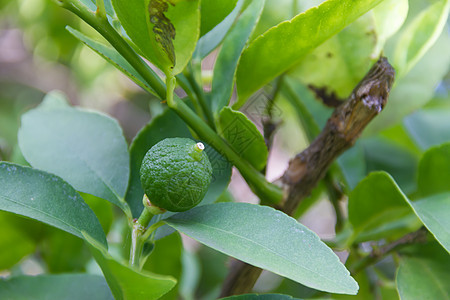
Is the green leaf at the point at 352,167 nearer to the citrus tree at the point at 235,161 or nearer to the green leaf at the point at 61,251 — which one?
the citrus tree at the point at 235,161

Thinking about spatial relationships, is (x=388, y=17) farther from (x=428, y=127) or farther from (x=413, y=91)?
(x=428, y=127)

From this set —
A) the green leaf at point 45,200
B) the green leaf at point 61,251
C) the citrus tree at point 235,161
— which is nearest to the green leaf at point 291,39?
the citrus tree at point 235,161

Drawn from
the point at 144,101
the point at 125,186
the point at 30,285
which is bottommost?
the point at 144,101

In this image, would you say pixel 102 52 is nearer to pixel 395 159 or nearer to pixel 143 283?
pixel 143 283

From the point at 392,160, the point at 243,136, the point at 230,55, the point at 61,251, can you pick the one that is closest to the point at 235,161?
the point at 243,136

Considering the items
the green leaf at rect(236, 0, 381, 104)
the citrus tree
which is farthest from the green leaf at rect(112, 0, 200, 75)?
the green leaf at rect(236, 0, 381, 104)

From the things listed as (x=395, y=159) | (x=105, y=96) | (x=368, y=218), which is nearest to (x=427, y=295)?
(x=368, y=218)
